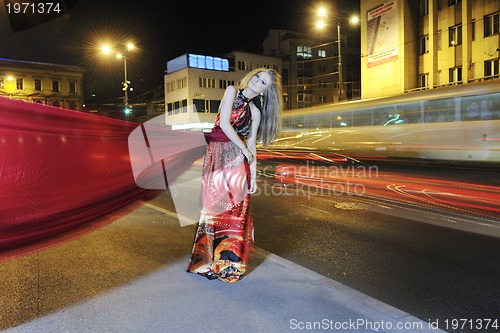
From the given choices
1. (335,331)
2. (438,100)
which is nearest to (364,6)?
(438,100)

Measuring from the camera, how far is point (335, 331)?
295cm

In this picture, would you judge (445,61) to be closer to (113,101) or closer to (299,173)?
(299,173)

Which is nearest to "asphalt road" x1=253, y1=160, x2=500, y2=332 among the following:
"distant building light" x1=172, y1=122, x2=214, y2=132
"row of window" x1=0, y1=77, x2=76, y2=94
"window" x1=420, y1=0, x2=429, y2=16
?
"distant building light" x1=172, y1=122, x2=214, y2=132

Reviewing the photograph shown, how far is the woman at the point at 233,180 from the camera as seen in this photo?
370 centimetres

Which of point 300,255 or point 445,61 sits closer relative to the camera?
point 300,255

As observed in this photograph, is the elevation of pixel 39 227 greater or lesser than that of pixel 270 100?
lesser

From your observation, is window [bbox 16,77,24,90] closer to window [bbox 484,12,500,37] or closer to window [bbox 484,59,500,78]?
window [bbox 484,12,500,37]

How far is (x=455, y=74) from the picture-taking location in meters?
28.0

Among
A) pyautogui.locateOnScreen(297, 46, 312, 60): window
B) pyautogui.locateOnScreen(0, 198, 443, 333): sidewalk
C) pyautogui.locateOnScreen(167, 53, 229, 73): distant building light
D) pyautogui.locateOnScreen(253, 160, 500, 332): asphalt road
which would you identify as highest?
pyautogui.locateOnScreen(297, 46, 312, 60): window

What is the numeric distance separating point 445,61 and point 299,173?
1802cm

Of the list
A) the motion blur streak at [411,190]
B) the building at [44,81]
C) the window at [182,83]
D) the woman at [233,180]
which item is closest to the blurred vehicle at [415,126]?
the motion blur streak at [411,190]

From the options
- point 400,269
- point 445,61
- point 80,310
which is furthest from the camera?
point 445,61

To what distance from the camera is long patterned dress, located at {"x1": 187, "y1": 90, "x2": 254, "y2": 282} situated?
3705 mm

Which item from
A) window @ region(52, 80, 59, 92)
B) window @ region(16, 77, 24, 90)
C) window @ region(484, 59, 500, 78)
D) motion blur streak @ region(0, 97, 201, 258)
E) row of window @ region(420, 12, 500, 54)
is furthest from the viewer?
window @ region(52, 80, 59, 92)
